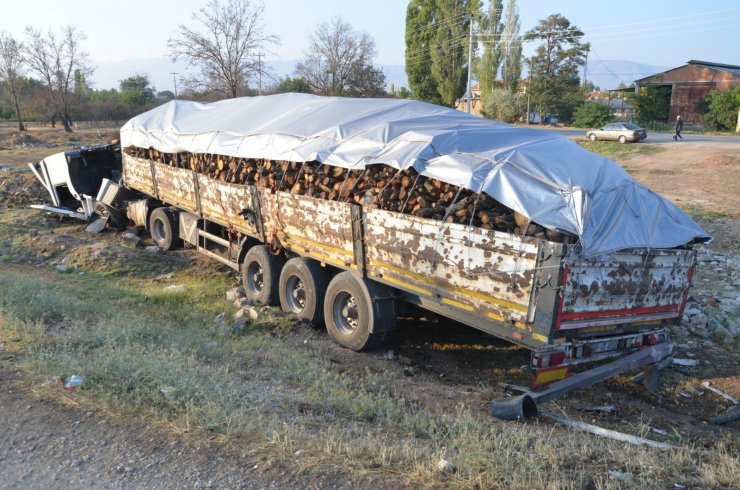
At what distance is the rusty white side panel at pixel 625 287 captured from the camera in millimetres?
5160

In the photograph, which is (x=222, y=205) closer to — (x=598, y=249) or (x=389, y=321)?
(x=389, y=321)

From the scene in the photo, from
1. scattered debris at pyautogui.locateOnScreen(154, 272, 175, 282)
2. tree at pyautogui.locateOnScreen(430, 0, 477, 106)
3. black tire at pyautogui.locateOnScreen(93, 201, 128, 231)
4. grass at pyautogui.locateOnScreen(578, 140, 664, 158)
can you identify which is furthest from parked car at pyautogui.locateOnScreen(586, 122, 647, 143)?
scattered debris at pyautogui.locateOnScreen(154, 272, 175, 282)

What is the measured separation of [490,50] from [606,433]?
51.8 metres

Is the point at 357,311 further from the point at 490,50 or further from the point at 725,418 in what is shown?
the point at 490,50

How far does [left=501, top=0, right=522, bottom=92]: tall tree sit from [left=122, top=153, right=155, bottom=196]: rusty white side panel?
44.2 meters

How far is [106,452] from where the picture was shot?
3.82m

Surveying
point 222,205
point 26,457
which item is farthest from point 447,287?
point 222,205

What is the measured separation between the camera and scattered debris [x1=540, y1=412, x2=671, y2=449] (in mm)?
4559

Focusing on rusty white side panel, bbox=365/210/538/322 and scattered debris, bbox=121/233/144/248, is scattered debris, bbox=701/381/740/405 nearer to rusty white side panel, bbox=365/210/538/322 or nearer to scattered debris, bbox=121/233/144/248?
rusty white side panel, bbox=365/210/538/322

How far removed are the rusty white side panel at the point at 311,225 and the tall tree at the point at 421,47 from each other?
4733cm

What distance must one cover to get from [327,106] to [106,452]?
6508 mm

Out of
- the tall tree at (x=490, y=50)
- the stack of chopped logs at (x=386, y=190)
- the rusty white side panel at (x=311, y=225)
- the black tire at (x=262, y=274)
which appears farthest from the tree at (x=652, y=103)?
the rusty white side panel at (x=311, y=225)

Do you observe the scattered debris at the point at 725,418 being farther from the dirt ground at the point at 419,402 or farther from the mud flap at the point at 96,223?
the mud flap at the point at 96,223

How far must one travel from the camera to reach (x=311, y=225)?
759 cm
